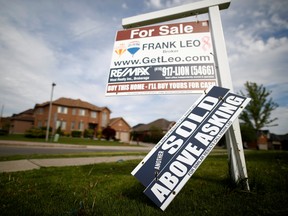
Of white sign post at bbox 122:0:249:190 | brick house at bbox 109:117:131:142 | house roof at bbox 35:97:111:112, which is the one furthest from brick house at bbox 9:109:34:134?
white sign post at bbox 122:0:249:190

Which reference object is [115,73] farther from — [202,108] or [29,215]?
[29,215]

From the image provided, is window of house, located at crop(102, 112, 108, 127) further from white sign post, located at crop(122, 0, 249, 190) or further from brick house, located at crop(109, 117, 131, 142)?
white sign post, located at crop(122, 0, 249, 190)

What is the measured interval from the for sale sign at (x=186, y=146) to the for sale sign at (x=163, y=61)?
2.13ft

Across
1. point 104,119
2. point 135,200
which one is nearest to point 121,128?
point 104,119

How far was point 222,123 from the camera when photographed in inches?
78.0

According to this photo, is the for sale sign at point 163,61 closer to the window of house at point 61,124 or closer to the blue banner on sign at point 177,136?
the blue banner on sign at point 177,136

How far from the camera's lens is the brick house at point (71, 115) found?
37.1 meters

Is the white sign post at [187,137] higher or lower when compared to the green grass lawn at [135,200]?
higher

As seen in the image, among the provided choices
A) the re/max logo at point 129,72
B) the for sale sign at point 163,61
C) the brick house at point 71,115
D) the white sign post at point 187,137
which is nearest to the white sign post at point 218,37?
the white sign post at point 187,137

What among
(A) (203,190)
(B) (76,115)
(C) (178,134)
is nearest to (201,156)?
(C) (178,134)

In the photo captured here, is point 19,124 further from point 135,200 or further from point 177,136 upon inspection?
point 177,136

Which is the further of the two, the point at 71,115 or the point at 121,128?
the point at 121,128

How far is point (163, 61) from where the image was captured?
3098 millimetres

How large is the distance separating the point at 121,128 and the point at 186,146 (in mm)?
46176
